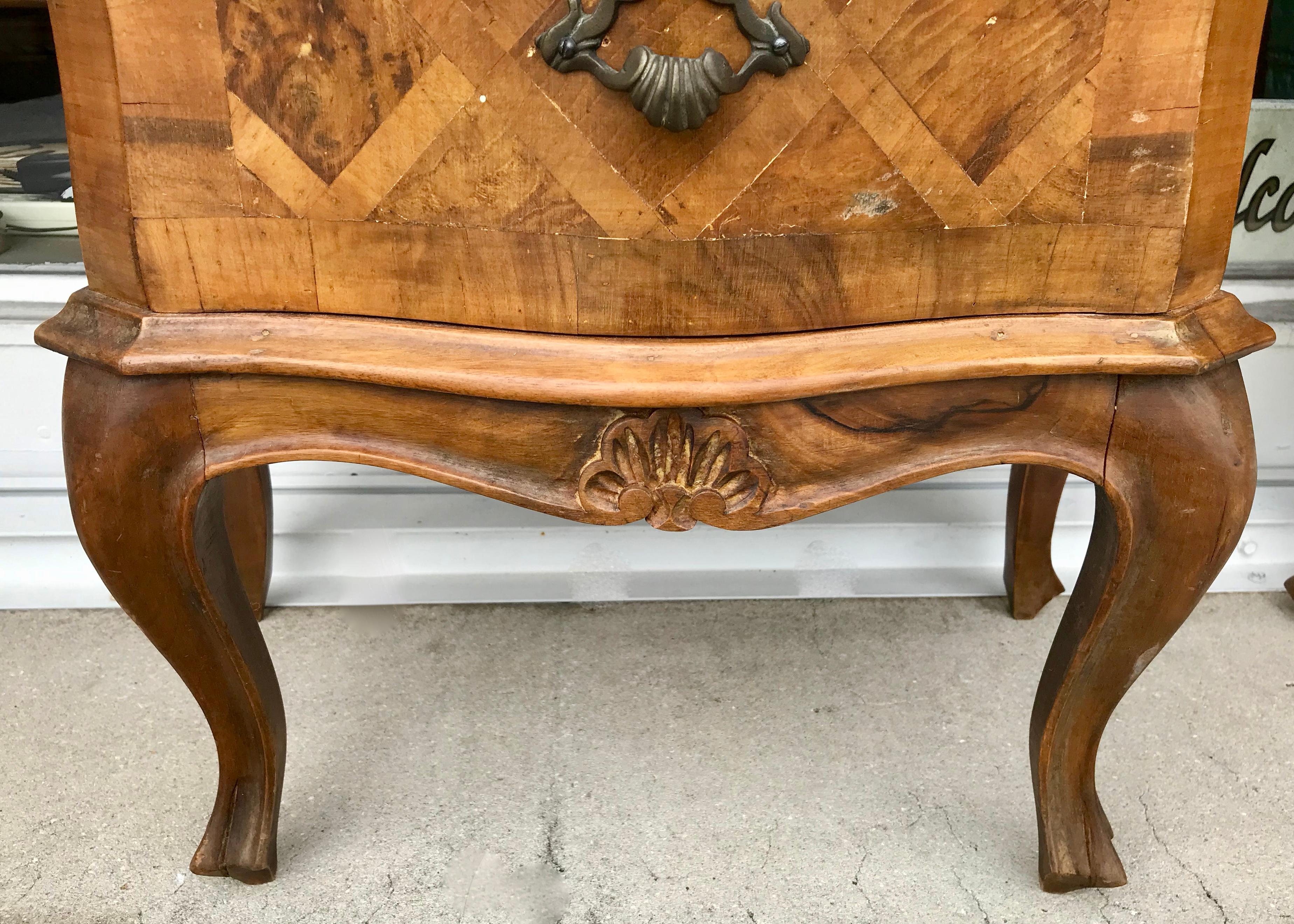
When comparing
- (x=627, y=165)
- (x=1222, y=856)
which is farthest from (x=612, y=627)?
(x=627, y=165)

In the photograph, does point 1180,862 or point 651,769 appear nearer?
point 1180,862

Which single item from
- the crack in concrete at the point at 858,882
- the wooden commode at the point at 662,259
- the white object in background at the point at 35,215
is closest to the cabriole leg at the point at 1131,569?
the wooden commode at the point at 662,259

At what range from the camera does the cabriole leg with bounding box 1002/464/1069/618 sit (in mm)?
1217

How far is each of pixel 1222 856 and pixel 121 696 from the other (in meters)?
1.06

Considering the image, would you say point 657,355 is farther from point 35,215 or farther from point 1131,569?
point 35,215

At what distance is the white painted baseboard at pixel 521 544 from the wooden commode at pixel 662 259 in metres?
0.57

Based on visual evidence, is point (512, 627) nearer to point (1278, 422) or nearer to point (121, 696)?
point (121, 696)

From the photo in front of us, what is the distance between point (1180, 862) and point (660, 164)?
740 millimetres

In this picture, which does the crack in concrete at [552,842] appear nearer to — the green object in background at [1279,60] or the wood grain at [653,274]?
the wood grain at [653,274]

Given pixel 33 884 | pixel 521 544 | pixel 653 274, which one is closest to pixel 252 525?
pixel 521 544

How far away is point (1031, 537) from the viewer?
1.24 m

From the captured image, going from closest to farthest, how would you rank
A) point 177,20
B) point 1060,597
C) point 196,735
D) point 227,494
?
point 177,20 < point 196,735 < point 227,494 < point 1060,597

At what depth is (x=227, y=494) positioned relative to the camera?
1.19 meters

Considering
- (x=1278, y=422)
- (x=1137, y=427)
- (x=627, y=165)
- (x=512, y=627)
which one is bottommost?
(x=512, y=627)
